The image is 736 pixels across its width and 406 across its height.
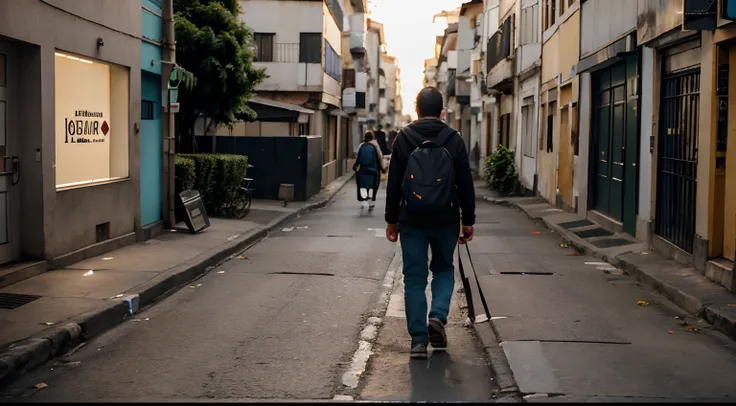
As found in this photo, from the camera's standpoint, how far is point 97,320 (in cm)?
846

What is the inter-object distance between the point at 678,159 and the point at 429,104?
19.2 feet

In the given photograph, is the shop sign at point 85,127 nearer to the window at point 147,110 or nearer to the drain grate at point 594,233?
the window at point 147,110

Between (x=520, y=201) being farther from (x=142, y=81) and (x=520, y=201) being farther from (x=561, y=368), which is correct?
(x=561, y=368)

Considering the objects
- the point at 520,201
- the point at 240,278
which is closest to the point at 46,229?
the point at 240,278

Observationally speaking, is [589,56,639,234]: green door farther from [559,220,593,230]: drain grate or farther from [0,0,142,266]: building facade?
[0,0,142,266]: building facade

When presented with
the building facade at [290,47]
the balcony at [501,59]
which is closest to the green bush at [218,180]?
the balcony at [501,59]

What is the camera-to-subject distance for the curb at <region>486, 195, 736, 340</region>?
8.20 meters

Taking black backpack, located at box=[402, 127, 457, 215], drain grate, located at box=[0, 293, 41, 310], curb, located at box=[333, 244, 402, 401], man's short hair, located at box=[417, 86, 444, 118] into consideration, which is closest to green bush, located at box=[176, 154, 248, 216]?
curb, located at box=[333, 244, 402, 401]

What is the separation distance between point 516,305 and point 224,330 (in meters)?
2.91

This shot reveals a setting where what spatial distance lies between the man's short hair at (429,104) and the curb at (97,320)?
11.0 ft

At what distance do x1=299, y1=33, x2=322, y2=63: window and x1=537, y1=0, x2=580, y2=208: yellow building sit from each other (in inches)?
442

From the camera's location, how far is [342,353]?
7492 millimetres

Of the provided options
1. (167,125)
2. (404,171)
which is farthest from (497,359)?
(167,125)

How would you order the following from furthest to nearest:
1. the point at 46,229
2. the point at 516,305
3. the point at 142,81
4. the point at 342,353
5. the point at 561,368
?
the point at 142,81, the point at 46,229, the point at 516,305, the point at 342,353, the point at 561,368
